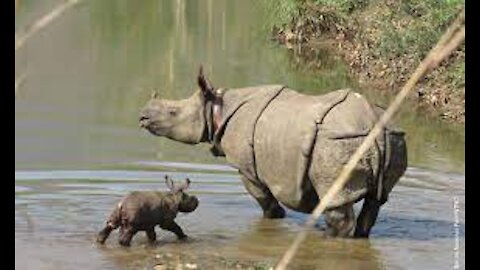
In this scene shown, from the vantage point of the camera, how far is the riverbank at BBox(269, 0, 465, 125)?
17891 millimetres

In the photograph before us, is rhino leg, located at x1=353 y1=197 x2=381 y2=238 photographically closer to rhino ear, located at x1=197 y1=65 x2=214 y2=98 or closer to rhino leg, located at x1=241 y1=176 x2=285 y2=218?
rhino leg, located at x1=241 y1=176 x2=285 y2=218

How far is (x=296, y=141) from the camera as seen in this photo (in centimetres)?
930

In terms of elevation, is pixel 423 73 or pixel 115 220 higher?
pixel 423 73

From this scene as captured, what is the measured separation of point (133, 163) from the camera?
13.1 meters

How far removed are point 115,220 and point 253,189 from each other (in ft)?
5.74

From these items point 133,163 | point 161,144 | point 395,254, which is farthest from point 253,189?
point 161,144

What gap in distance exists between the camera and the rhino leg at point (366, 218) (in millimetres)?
9562

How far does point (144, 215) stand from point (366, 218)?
2.16m

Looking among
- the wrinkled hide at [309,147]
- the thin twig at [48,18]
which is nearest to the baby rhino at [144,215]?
the wrinkled hide at [309,147]

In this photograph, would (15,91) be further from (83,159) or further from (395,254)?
A: (83,159)

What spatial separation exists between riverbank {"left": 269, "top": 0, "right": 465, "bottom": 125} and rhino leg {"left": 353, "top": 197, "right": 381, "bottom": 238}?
24.9ft

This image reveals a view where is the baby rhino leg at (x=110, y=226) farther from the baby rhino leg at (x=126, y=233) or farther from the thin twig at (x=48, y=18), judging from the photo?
the thin twig at (x=48, y=18)

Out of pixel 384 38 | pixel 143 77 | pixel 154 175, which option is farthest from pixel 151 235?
pixel 143 77

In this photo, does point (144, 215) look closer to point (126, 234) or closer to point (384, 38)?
point (126, 234)
